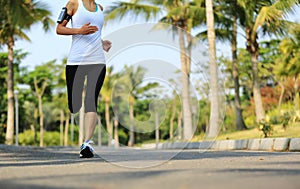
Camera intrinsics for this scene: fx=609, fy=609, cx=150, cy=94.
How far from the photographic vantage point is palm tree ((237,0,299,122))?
2188 cm

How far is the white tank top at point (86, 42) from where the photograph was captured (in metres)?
7.18

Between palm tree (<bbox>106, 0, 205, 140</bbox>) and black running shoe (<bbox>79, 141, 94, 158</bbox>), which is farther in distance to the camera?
palm tree (<bbox>106, 0, 205, 140</bbox>)

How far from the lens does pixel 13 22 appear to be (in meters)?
26.4

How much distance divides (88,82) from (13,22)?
65.7 feet

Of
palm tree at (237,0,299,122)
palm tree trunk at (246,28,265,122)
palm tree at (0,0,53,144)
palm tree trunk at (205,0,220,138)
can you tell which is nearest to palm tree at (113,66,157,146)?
palm tree trunk at (205,0,220,138)

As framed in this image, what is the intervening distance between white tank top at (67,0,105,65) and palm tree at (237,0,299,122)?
48.1 feet

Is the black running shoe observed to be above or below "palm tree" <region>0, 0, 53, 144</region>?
below

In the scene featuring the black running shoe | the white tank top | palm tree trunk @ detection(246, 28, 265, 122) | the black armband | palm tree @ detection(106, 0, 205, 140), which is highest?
palm tree @ detection(106, 0, 205, 140)

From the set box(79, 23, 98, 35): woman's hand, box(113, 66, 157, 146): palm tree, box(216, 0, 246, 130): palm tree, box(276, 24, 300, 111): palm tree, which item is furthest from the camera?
box(276, 24, 300, 111): palm tree

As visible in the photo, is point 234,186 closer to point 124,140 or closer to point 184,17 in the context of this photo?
point 184,17

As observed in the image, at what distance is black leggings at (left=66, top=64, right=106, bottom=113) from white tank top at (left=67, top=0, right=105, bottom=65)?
7 centimetres

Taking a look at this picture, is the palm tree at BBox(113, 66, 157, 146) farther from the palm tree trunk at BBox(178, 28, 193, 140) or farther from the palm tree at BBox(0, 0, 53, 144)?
the palm tree at BBox(0, 0, 53, 144)

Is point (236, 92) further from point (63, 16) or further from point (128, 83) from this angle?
point (63, 16)

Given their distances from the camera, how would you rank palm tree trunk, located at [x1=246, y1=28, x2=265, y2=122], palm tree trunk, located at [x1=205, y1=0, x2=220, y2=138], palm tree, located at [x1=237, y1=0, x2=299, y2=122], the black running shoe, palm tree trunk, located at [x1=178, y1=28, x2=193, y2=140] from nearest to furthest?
1. the black running shoe
2. palm tree trunk, located at [x1=205, y1=0, x2=220, y2=138]
3. palm tree, located at [x1=237, y1=0, x2=299, y2=122]
4. palm tree trunk, located at [x1=178, y1=28, x2=193, y2=140]
5. palm tree trunk, located at [x1=246, y1=28, x2=265, y2=122]
